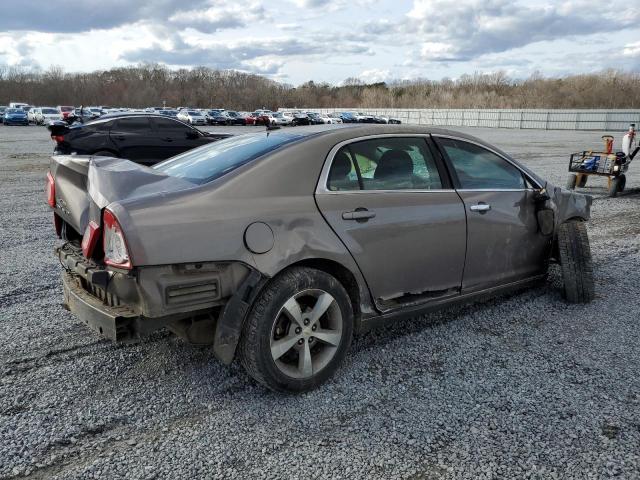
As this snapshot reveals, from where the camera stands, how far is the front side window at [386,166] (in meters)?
3.51

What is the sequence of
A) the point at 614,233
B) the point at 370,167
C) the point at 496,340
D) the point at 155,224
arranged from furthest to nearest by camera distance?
the point at 614,233 < the point at 496,340 < the point at 370,167 < the point at 155,224

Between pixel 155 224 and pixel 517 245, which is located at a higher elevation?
pixel 155 224

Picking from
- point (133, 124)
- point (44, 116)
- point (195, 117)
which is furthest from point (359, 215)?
point (44, 116)

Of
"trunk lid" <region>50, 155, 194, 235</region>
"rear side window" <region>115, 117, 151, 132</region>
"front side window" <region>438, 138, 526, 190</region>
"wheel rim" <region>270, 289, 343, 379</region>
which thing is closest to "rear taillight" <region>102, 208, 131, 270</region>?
"trunk lid" <region>50, 155, 194, 235</region>

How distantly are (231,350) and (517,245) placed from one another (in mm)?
2583

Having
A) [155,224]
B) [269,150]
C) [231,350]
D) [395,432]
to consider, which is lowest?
[395,432]

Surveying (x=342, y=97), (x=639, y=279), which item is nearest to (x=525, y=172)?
(x=639, y=279)

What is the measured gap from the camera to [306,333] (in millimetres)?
3230

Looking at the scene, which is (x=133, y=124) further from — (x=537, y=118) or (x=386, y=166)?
(x=537, y=118)

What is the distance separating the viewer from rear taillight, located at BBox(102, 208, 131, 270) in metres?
2.75

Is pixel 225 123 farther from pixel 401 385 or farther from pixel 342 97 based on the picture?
pixel 342 97

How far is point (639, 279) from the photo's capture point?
5.57 metres

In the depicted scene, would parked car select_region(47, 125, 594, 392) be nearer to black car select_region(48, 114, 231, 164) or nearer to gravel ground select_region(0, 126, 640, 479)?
gravel ground select_region(0, 126, 640, 479)

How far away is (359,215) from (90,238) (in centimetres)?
155
